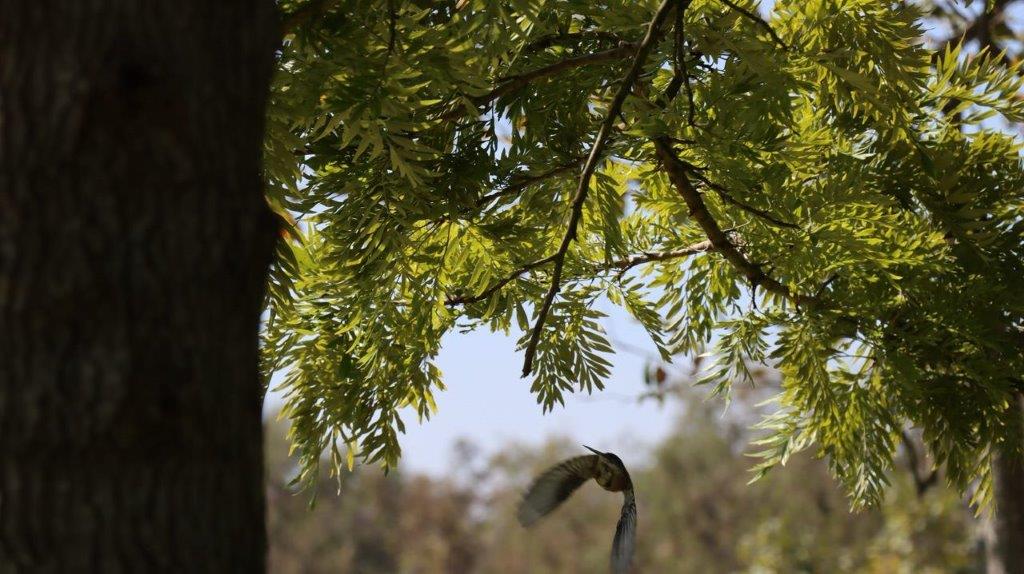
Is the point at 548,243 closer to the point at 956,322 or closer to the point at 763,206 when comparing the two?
the point at 763,206

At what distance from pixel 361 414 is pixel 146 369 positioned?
79cm

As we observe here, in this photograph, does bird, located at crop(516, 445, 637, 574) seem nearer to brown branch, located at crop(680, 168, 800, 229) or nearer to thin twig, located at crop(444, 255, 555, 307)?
thin twig, located at crop(444, 255, 555, 307)

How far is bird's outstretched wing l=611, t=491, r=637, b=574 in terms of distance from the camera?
1.22 m

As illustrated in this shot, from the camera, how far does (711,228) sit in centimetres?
143

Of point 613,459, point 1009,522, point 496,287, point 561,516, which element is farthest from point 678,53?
point 561,516

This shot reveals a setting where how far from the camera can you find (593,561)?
21625mm

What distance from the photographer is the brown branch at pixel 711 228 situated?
1.36 meters

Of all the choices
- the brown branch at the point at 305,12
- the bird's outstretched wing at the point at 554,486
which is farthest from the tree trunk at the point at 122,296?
the bird's outstretched wing at the point at 554,486

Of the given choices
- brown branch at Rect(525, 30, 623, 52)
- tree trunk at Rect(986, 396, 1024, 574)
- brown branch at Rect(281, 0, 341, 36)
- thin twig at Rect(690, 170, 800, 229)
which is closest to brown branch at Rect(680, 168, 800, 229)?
thin twig at Rect(690, 170, 800, 229)

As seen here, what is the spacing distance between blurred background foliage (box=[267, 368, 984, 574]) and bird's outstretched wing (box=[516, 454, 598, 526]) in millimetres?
14254

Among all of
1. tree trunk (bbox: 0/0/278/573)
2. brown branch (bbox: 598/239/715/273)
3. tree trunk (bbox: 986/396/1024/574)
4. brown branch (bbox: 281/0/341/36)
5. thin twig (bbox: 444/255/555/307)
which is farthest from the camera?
tree trunk (bbox: 986/396/1024/574)

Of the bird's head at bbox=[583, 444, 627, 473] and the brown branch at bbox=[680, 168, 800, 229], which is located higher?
the brown branch at bbox=[680, 168, 800, 229]

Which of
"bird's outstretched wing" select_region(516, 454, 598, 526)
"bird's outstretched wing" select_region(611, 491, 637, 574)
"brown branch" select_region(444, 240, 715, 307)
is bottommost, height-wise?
"bird's outstretched wing" select_region(611, 491, 637, 574)

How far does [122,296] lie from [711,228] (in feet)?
3.01
